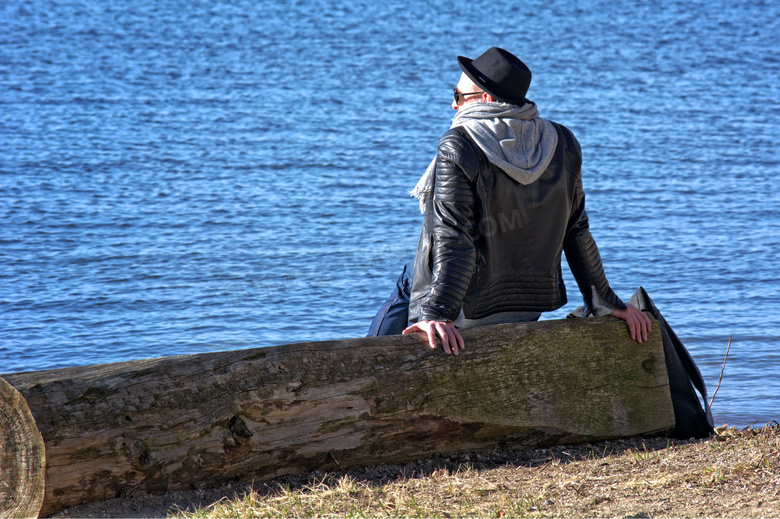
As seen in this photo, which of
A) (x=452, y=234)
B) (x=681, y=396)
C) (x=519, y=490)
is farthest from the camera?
(x=681, y=396)

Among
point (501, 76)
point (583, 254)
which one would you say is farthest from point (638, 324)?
point (501, 76)

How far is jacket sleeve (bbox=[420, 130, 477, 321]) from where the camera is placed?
144 inches

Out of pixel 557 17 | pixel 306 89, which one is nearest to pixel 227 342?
pixel 306 89

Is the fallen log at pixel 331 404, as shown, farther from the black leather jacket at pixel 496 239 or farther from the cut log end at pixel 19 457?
the black leather jacket at pixel 496 239

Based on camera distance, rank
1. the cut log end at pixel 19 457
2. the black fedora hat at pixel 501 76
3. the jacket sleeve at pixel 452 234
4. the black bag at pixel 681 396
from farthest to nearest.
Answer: the black bag at pixel 681 396
the black fedora hat at pixel 501 76
the jacket sleeve at pixel 452 234
the cut log end at pixel 19 457

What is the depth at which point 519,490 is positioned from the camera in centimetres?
345

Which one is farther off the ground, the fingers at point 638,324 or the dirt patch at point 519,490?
the fingers at point 638,324

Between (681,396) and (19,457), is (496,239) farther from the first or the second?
(19,457)

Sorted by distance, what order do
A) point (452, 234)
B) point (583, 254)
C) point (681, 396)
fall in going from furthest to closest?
point (681, 396) < point (583, 254) < point (452, 234)

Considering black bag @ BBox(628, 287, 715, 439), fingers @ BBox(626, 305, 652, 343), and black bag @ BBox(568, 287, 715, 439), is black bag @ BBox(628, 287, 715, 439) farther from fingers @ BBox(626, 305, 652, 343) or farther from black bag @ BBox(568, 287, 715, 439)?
fingers @ BBox(626, 305, 652, 343)

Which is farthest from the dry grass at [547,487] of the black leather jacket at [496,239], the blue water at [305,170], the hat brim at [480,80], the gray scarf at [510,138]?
the blue water at [305,170]

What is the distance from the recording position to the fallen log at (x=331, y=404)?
3.22 meters

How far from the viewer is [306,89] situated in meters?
18.8

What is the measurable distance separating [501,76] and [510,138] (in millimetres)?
282
